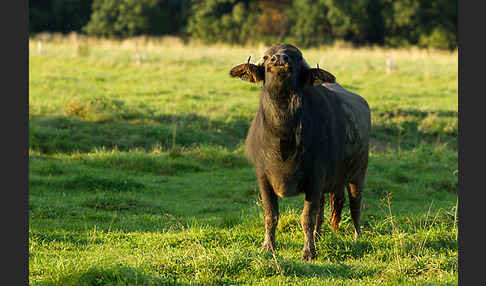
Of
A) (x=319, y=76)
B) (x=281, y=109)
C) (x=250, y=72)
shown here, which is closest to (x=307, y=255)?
(x=281, y=109)

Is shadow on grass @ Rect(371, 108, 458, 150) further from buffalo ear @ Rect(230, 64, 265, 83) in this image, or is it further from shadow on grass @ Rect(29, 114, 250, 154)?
buffalo ear @ Rect(230, 64, 265, 83)

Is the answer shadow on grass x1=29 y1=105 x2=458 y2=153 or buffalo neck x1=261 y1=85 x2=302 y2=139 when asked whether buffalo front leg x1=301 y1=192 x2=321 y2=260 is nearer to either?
buffalo neck x1=261 y1=85 x2=302 y2=139

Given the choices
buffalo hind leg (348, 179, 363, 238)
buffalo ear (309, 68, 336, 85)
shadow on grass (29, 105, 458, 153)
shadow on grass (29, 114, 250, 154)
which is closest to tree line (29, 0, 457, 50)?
shadow on grass (29, 105, 458, 153)

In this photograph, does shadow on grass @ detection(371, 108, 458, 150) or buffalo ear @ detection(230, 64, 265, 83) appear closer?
buffalo ear @ detection(230, 64, 265, 83)

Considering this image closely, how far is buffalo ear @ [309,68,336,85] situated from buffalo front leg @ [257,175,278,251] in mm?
1166

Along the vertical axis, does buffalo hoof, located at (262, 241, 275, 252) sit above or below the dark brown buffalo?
below

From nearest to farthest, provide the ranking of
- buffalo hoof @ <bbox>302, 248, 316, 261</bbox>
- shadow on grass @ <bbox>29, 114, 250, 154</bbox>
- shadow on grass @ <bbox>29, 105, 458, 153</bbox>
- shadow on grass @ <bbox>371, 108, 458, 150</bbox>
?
buffalo hoof @ <bbox>302, 248, 316, 261</bbox>, shadow on grass @ <bbox>29, 114, 250, 154</bbox>, shadow on grass @ <bbox>29, 105, 458, 153</bbox>, shadow on grass @ <bbox>371, 108, 458, 150</bbox>

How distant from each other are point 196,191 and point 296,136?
5.10 meters

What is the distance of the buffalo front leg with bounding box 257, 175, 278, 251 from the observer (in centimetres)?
650

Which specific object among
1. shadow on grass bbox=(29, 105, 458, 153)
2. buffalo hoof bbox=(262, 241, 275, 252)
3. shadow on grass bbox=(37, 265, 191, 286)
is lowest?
buffalo hoof bbox=(262, 241, 275, 252)

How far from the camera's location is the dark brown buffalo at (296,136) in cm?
589

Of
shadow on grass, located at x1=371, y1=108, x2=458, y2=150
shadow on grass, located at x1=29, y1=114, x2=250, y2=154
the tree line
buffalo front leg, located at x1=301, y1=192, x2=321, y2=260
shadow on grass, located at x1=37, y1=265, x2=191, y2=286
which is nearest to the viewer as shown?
shadow on grass, located at x1=37, y1=265, x2=191, y2=286

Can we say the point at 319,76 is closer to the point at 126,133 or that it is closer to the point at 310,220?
the point at 310,220

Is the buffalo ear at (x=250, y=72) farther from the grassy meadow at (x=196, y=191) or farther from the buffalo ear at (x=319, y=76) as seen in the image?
the grassy meadow at (x=196, y=191)
